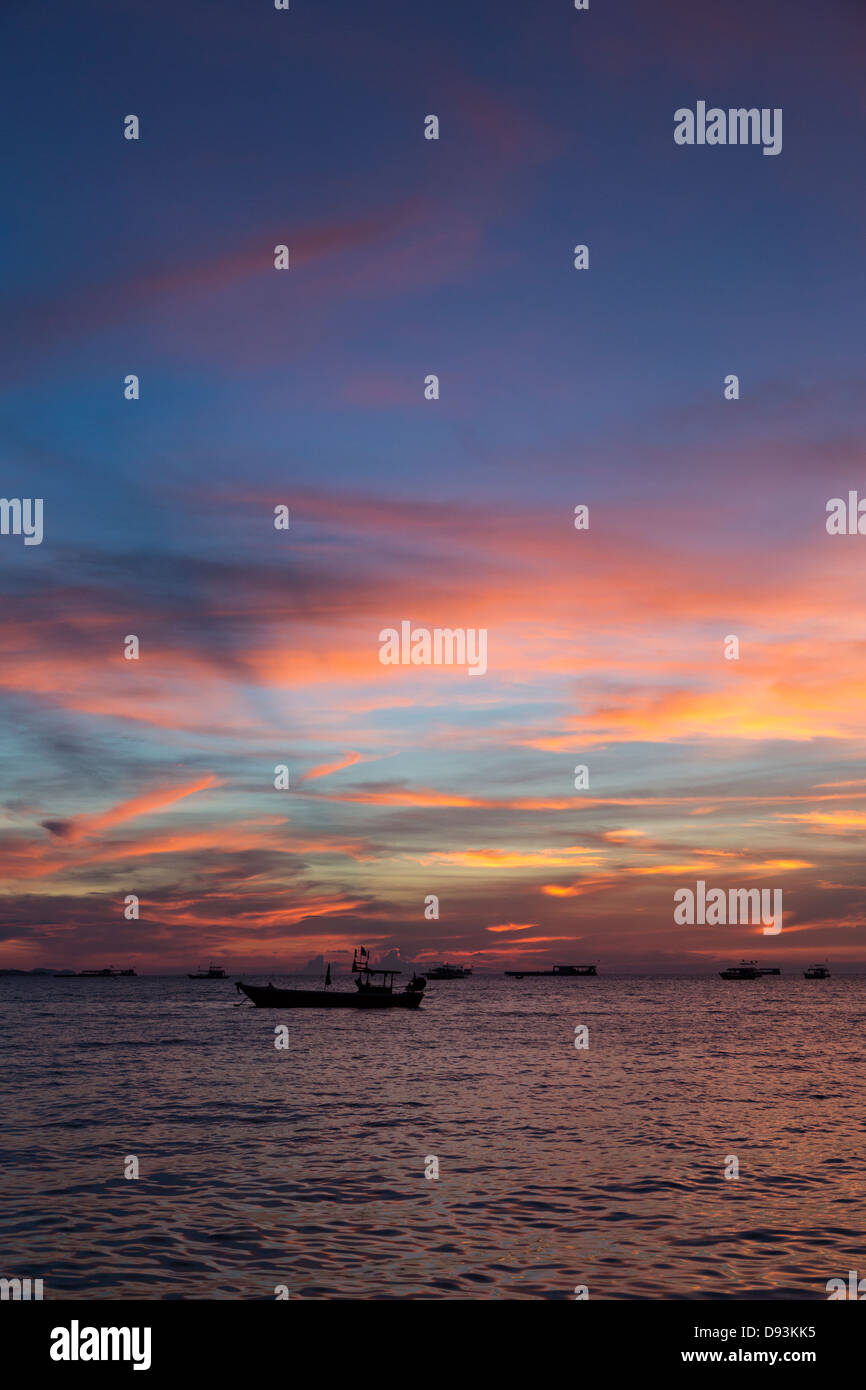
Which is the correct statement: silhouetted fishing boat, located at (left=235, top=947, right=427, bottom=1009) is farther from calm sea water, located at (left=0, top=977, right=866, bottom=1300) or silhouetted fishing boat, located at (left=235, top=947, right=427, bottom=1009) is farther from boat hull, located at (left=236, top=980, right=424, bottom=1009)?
calm sea water, located at (left=0, top=977, right=866, bottom=1300)

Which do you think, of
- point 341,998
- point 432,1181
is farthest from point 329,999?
point 432,1181

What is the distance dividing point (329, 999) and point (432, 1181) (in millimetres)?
106094

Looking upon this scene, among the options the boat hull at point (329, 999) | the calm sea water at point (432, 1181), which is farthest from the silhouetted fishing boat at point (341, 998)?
the calm sea water at point (432, 1181)

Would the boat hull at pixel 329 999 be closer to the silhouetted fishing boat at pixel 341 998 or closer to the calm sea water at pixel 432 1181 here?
the silhouetted fishing boat at pixel 341 998

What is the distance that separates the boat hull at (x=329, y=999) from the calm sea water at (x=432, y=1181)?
216 ft

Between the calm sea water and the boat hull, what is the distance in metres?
65.8

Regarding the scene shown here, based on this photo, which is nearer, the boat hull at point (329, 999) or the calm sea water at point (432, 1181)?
the calm sea water at point (432, 1181)

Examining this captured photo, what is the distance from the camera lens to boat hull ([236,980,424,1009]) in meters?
127

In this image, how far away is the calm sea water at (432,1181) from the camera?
18078 millimetres

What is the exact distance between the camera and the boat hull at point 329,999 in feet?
416

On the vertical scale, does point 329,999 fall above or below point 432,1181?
above

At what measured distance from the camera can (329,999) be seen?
12788 cm

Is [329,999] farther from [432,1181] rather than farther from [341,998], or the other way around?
[432,1181]
